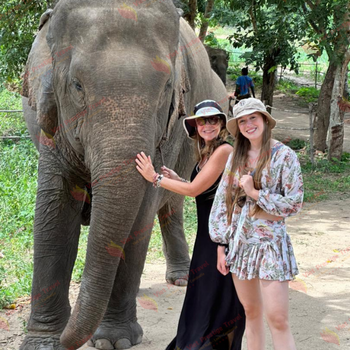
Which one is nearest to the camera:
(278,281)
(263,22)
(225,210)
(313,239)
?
(278,281)

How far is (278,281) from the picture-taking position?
11.0 ft

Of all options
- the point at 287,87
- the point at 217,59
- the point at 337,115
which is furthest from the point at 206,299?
the point at 287,87

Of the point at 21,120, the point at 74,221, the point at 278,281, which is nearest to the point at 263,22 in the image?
the point at 21,120

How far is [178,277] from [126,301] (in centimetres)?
175

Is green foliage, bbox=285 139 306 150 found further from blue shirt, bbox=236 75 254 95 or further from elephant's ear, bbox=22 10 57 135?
elephant's ear, bbox=22 10 57 135

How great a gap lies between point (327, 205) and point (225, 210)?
645 centimetres

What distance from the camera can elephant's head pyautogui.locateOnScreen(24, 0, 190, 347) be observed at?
11.1 ft

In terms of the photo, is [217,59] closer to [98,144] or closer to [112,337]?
[112,337]

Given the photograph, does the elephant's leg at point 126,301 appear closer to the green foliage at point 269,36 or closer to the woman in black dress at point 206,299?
the woman in black dress at point 206,299

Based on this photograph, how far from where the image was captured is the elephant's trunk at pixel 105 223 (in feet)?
11.0

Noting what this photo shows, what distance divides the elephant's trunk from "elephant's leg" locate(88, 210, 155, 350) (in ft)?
2.92

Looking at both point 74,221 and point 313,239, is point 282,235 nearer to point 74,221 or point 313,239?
point 74,221

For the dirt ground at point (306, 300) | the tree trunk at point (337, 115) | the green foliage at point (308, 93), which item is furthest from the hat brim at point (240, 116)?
the green foliage at point (308, 93)

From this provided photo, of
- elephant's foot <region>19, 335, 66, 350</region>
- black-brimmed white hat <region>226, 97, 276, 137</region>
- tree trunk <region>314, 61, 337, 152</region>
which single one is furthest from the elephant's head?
tree trunk <region>314, 61, 337, 152</region>
